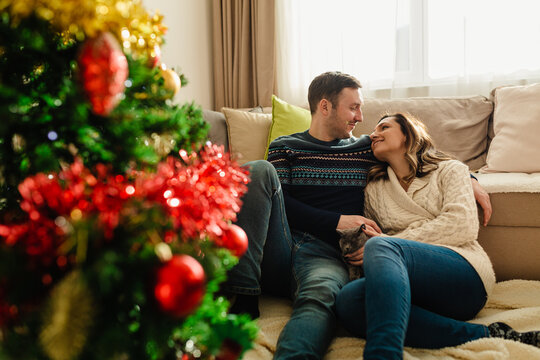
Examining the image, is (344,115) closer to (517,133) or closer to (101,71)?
(517,133)

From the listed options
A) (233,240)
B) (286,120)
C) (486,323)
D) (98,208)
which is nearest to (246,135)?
(286,120)

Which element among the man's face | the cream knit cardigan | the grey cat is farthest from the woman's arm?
the man's face

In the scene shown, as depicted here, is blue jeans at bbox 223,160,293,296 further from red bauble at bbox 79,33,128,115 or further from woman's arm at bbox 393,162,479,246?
red bauble at bbox 79,33,128,115

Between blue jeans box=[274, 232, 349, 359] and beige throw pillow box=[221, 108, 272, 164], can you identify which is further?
beige throw pillow box=[221, 108, 272, 164]

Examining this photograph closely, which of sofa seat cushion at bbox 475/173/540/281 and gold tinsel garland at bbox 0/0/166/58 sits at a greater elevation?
gold tinsel garland at bbox 0/0/166/58

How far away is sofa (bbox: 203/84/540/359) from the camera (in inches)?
48.9

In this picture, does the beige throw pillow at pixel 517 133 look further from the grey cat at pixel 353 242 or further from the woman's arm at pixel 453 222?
the grey cat at pixel 353 242

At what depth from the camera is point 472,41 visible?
2109 millimetres

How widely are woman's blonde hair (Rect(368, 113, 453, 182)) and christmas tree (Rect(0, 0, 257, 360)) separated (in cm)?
95

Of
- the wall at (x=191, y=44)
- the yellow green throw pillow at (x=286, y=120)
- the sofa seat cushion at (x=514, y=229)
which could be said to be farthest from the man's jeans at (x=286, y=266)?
the wall at (x=191, y=44)

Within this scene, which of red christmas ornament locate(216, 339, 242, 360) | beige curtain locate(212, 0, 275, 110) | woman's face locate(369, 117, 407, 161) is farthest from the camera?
beige curtain locate(212, 0, 275, 110)

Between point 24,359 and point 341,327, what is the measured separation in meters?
0.89

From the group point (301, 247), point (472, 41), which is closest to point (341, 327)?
point (301, 247)

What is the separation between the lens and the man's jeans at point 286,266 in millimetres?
945
